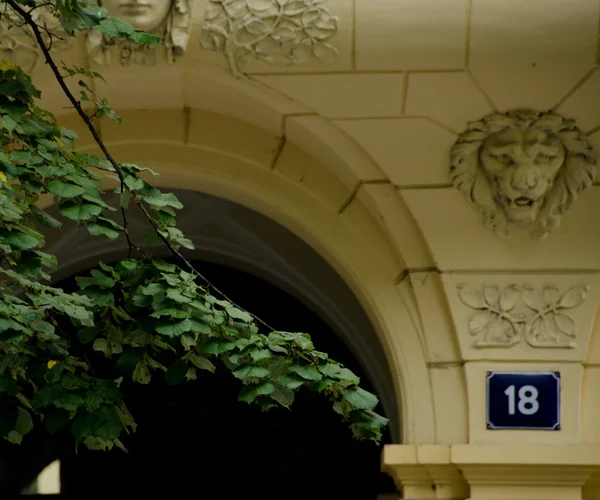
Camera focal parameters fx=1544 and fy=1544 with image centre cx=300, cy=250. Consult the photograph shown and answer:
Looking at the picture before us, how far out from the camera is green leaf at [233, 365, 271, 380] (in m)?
6.81

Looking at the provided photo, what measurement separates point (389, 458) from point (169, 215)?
2240 millimetres

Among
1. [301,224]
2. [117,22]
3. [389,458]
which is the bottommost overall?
[389,458]

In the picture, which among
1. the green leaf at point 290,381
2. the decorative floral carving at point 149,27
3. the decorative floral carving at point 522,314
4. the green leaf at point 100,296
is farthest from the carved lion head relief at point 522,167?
the green leaf at point 100,296

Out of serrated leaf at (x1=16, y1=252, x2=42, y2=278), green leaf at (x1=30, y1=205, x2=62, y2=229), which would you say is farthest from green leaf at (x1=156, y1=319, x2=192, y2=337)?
green leaf at (x1=30, y1=205, x2=62, y2=229)

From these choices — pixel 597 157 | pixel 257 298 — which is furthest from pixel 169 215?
pixel 257 298

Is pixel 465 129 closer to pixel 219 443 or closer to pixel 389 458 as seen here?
pixel 389 458

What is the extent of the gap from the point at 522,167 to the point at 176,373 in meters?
2.67

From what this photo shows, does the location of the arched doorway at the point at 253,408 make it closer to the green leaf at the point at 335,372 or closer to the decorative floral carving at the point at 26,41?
the decorative floral carving at the point at 26,41

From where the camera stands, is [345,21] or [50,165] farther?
[345,21]

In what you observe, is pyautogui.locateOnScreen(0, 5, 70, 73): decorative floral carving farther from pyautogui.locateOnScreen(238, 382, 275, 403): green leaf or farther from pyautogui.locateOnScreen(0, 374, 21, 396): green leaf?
pyautogui.locateOnScreen(238, 382, 275, 403): green leaf

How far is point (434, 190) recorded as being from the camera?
8.80 metres

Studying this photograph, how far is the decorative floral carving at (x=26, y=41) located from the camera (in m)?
8.42

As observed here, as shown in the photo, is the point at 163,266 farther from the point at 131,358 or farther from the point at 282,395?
the point at 282,395

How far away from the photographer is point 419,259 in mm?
8914
